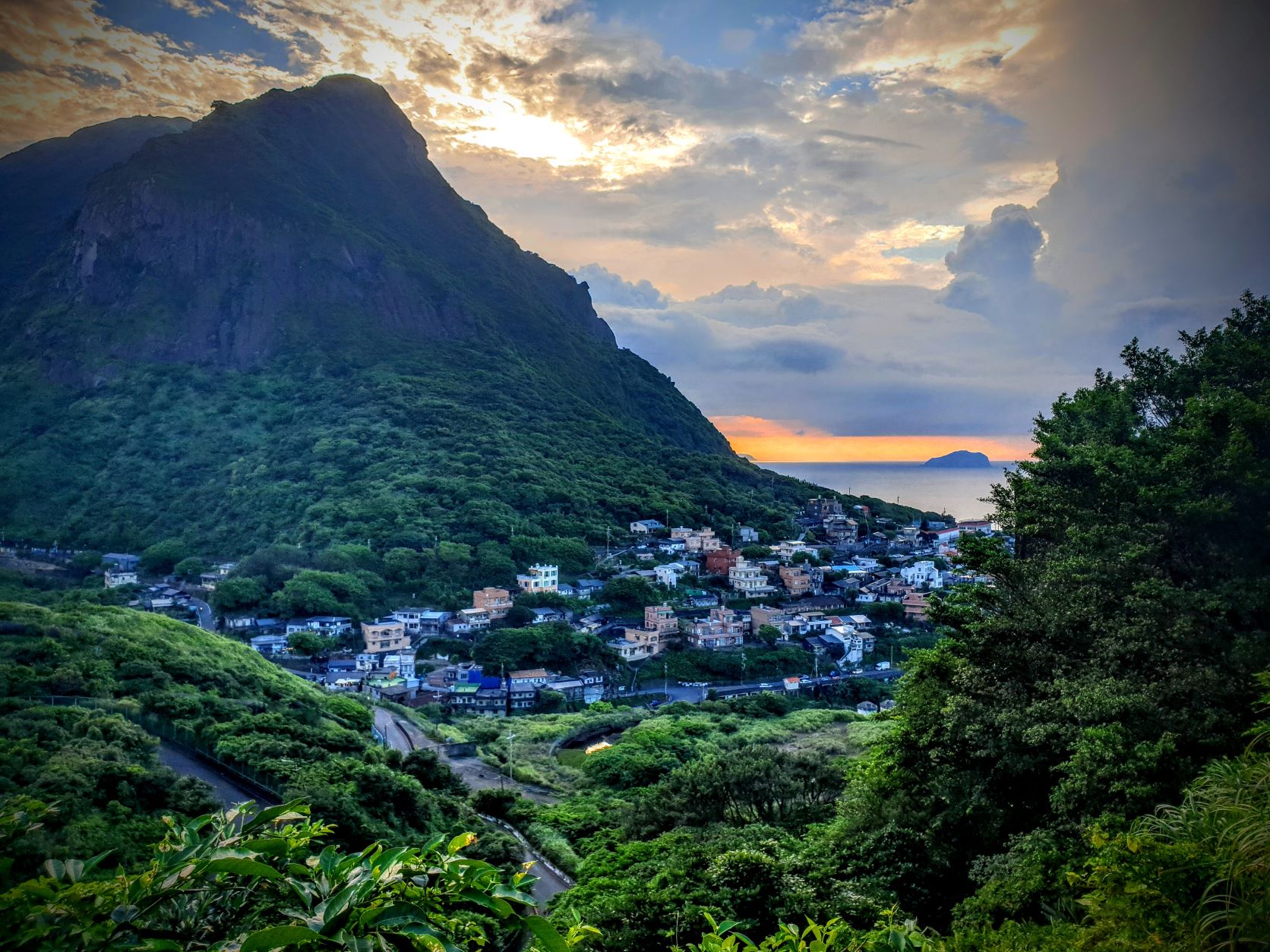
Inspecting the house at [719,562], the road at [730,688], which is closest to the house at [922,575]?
the house at [719,562]

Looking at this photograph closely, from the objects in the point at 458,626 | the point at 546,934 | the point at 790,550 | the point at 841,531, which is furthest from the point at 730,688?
the point at 546,934

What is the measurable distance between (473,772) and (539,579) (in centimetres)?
1718

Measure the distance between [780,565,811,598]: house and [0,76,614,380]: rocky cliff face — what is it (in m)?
39.3

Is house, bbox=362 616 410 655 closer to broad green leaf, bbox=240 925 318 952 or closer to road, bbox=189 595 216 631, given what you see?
road, bbox=189 595 216 631

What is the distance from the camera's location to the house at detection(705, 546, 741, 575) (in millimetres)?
40031

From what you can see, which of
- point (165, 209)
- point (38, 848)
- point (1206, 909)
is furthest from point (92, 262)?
point (1206, 909)

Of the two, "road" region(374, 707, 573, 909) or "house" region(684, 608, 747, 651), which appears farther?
"house" region(684, 608, 747, 651)

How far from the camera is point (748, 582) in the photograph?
3834cm

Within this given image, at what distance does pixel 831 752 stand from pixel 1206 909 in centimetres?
1249

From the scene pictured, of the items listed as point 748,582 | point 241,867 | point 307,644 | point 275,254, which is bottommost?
point 307,644

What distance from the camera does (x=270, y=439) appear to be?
47.5 metres

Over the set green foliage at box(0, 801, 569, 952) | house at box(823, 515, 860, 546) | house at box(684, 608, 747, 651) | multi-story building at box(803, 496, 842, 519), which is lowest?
house at box(684, 608, 747, 651)

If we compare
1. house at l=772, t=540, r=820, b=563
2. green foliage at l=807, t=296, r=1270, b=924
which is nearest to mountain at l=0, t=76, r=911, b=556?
house at l=772, t=540, r=820, b=563

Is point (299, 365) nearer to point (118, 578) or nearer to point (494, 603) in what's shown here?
point (118, 578)
